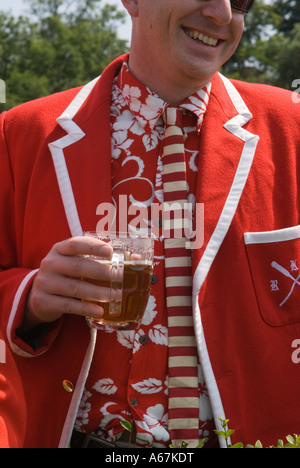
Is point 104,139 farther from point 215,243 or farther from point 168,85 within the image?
point 215,243

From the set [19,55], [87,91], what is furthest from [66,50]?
[87,91]

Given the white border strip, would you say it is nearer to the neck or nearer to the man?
the man

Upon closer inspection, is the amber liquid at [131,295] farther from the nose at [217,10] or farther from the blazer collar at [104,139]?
the nose at [217,10]

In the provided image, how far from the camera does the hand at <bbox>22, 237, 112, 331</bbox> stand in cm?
222

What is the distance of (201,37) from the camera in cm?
Result: 288

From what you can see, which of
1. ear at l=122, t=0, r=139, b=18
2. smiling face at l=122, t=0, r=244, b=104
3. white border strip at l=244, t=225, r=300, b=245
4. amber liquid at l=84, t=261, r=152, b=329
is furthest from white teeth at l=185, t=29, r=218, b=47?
amber liquid at l=84, t=261, r=152, b=329

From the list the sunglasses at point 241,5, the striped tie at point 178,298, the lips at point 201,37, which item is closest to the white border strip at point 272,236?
the striped tie at point 178,298

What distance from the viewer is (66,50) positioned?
136 ft

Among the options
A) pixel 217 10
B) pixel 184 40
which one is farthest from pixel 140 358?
pixel 217 10

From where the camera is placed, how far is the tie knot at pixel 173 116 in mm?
2986

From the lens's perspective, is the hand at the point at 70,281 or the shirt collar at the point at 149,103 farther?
the shirt collar at the point at 149,103

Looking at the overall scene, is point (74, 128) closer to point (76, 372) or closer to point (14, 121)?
point (14, 121)

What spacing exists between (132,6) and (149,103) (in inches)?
18.8

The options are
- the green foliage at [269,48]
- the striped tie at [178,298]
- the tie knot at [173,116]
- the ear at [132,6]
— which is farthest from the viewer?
the green foliage at [269,48]
